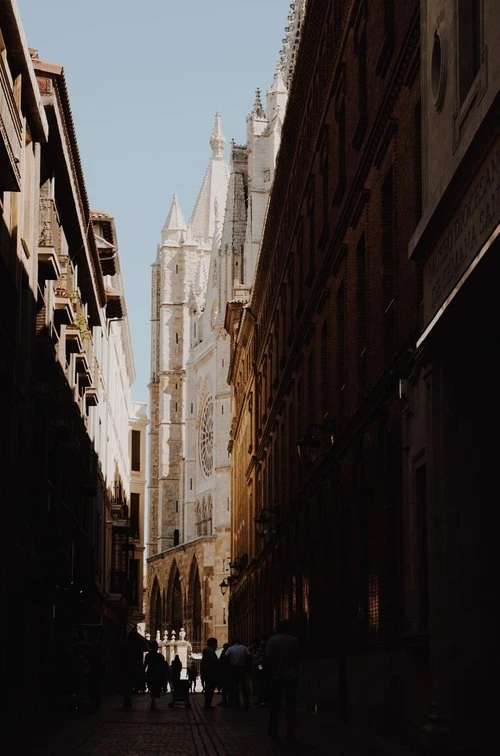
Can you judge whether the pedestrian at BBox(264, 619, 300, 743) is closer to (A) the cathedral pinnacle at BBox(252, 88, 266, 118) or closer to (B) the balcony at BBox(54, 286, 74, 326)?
(B) the balcony at BBox(54, 286, 74, 326)

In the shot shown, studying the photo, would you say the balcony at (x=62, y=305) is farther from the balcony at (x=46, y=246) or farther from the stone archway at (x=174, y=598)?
the stone archway at (x=174, y=598)

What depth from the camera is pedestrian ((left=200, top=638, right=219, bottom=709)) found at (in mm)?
31047

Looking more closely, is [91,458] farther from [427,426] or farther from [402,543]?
[427,426]

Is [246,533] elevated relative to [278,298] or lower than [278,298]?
lower

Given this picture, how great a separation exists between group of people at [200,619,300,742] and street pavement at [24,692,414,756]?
49 cm

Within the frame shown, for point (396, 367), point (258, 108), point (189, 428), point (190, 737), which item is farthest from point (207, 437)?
point (396, 367)

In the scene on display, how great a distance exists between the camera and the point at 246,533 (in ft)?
191

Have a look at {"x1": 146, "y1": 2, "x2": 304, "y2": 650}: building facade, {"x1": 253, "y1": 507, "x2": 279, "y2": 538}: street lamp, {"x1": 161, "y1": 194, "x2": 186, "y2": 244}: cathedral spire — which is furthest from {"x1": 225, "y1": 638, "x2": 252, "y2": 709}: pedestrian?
{"x1": 161, "y1": 194, "x2": 186, "y2": 244}: cathedral spire

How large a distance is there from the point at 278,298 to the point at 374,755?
26282 millimetres

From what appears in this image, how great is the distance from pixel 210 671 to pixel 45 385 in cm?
870

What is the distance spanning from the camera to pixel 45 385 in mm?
26078

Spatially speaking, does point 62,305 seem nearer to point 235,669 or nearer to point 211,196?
point 235,669

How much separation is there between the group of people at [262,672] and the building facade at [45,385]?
8.36 feet

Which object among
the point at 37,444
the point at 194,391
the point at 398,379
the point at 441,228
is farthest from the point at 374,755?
the point at 194,391
